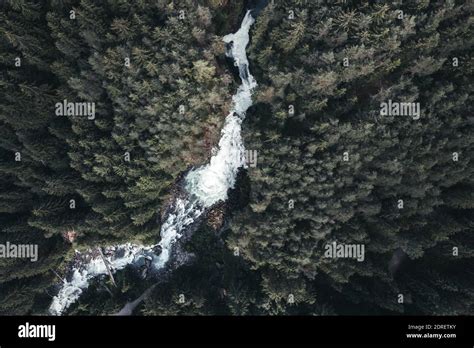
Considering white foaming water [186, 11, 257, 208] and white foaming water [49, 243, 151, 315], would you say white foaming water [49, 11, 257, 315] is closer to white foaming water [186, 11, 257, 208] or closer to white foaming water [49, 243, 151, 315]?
white foaming water [186, 11, 257, 208]

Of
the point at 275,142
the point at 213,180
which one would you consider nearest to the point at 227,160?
the point at 213,180

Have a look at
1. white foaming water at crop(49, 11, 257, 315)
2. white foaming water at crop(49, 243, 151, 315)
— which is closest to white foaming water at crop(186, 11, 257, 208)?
white foaming water at crop(49, 11, 257, 315)

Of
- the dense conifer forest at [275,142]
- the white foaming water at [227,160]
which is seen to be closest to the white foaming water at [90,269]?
the dense conifer forest at [275,142]

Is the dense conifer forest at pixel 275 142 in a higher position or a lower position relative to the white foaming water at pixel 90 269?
higher

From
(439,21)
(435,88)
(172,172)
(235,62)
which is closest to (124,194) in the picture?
(172,172)

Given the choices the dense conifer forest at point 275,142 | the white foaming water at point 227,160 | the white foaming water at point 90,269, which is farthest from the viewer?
the white foaming water at point 227,160

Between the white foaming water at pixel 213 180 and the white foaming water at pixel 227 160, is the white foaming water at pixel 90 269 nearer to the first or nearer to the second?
the white foaming water at pixel 213 180
